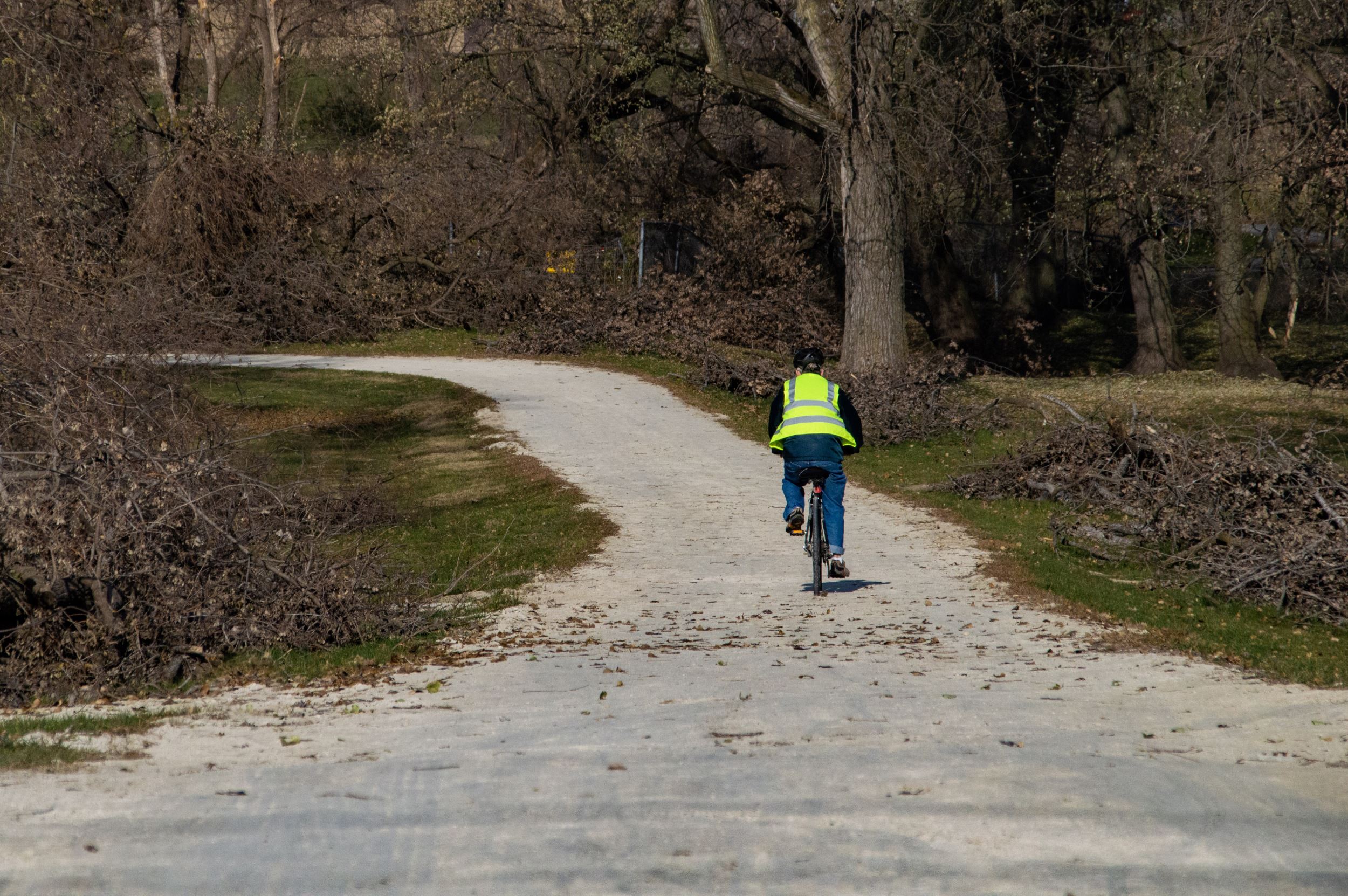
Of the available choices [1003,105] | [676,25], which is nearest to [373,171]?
[676,25]

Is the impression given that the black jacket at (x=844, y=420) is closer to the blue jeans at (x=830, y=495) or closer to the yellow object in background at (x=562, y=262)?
the blue jeans at (x=830, y=495)

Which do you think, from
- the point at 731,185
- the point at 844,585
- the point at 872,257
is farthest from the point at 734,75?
the point at 844,585

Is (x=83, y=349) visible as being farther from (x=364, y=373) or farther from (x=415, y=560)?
(x=364, y=373)

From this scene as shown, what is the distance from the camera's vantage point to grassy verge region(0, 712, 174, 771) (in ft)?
20.9

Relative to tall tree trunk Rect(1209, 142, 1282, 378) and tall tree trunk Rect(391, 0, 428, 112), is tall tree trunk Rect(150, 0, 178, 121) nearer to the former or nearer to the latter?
tall tree trunk Rect(391, 0, 428, 112)

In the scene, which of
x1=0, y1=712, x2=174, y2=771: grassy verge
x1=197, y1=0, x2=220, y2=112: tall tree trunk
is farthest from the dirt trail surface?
x1=197, y1=0, x2=220, y2=112: tall tree trunk

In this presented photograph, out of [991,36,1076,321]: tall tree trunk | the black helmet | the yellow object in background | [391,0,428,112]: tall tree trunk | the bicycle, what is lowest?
the bicycle

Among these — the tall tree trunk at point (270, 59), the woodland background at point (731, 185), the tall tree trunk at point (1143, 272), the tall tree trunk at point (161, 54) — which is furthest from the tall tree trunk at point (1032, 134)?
the tall tree trunk at point (161, 54)

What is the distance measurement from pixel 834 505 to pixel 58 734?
6.16 meters

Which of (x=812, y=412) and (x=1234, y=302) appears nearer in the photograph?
(x=812, y=412)

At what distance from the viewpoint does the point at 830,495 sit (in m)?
11.3

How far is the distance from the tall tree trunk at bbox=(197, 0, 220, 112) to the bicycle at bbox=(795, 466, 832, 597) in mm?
29690

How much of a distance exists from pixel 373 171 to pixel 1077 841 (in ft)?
101

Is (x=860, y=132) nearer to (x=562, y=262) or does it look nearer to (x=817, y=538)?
(x=562, y=262)
